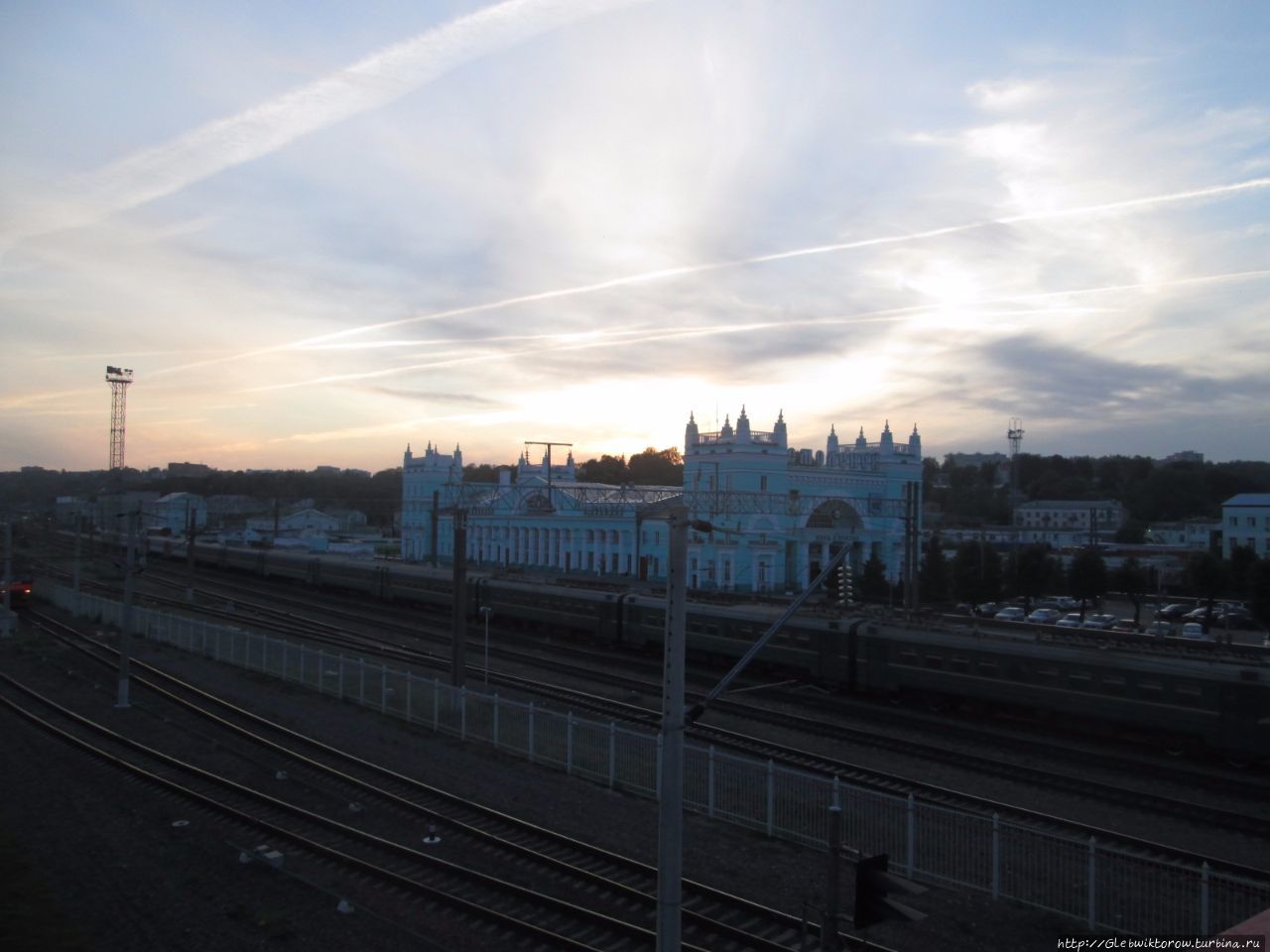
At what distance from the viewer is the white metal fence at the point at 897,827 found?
1005 centimetres

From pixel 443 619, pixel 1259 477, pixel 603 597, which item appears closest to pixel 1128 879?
pixel 603 597

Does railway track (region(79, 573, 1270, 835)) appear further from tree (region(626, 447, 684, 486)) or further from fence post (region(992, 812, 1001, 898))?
tree (region(626, 447, 684, 486))

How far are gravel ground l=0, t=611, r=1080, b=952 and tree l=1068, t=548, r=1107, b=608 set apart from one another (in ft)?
127

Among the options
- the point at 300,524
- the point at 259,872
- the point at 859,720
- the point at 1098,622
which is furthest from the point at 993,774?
the point at 300,524

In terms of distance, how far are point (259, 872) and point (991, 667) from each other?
15435mm

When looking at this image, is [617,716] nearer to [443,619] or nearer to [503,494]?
[443,619]

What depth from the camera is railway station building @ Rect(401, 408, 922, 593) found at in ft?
176

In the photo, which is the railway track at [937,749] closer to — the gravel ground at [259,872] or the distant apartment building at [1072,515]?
the gravel ground at [259,872]

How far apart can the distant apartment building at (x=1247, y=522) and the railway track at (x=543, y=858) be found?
60.3m

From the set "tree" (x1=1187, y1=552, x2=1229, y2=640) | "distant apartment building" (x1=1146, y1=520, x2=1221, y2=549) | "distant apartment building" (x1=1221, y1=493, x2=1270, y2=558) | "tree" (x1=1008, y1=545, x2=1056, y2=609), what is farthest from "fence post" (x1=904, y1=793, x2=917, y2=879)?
"distant apartment building" (x1=1146, y1=520, x2=1221, y2=549)

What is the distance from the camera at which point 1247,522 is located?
60.8 m

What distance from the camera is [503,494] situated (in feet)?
226

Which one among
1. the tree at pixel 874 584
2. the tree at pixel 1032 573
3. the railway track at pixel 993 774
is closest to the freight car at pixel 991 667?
the railway track at pixel 993 774

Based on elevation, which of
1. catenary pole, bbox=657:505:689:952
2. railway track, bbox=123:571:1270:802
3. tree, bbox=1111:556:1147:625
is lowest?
railway track, bbox=123:571:1270:802
